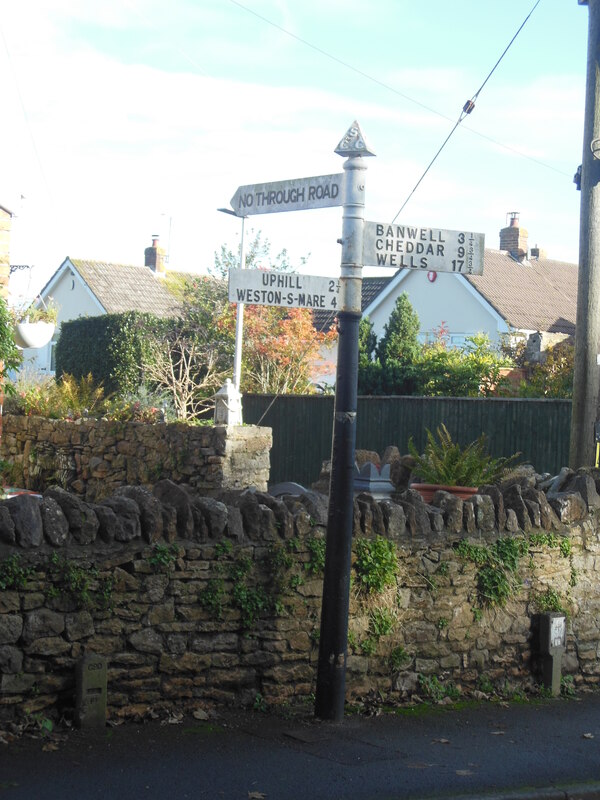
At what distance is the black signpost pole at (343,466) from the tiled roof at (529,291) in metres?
26.0

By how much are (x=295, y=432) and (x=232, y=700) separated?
1543 centimetres

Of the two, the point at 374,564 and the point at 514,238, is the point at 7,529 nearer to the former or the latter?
the point at 374,564

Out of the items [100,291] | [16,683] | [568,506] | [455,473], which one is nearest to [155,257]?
[100,291]

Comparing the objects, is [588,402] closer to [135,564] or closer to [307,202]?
[307,202]

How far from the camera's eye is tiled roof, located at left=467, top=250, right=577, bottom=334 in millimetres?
33031

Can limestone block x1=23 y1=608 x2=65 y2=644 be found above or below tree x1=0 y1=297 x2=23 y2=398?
below

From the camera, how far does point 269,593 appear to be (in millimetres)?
6562

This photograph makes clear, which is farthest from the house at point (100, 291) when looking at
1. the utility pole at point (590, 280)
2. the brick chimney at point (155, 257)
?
the utility pole at point (590, 280)

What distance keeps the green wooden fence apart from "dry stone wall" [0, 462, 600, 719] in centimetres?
799

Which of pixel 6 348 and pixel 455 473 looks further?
pixel 455 473

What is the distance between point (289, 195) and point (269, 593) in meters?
2.47

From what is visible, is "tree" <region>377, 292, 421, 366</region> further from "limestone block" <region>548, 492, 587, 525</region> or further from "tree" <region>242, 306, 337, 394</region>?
"limestone block" <region>548, 492, 587, 525</region>

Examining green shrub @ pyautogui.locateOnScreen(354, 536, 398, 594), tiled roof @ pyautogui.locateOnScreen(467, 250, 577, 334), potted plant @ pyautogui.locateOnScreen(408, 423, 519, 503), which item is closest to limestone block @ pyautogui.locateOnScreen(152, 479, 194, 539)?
green shrub @ pyautogui.locateOnScreen(354, 536, 398, 594)

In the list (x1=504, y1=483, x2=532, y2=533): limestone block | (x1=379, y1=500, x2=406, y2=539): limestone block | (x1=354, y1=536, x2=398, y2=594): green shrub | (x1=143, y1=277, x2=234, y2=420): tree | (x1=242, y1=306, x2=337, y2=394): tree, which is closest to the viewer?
(x1=354, y1=536, x2=398, y2=594): green shrub
